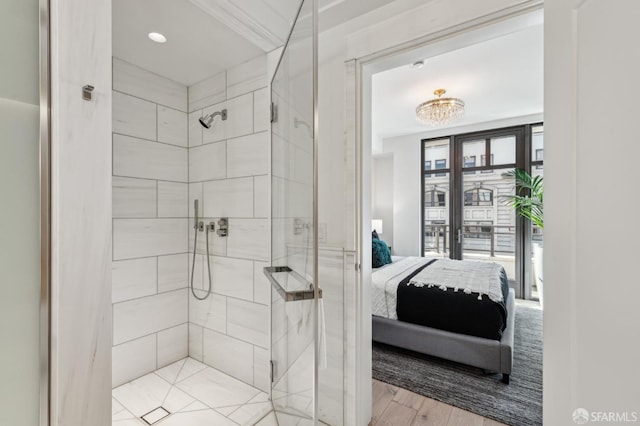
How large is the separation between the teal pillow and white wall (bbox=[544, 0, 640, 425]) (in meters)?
2.56

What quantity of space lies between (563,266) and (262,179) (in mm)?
1652

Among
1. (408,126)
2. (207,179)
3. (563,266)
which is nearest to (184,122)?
(207,179)

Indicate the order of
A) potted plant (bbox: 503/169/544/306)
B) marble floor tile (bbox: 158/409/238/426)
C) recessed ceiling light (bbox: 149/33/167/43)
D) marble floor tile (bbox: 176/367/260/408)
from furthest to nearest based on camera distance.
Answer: potted plant (bbox: 503/169/544/306), marble floor tile (bbox: 176/367/260/408), recessed ceiling light (bbox: 149/33/167/43), marble floor tile (bbox: 158/409/238/426)

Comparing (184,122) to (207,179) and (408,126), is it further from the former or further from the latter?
(408,126)

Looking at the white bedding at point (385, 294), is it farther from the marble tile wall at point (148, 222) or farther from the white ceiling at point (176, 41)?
the white ceiling at point (176, 41)

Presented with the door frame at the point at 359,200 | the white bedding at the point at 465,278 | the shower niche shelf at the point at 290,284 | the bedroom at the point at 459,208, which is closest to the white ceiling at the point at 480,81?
the bedroom at the point at 459,208

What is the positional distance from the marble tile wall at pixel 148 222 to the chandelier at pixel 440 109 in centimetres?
271

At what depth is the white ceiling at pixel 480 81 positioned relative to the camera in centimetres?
243

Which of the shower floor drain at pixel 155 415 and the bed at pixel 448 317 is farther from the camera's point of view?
the bed at pixel 448 317

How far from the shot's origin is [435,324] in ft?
7.78

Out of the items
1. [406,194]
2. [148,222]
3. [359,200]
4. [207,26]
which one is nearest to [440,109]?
[406,194]

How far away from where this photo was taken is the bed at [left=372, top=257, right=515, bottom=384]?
2135 millimetres

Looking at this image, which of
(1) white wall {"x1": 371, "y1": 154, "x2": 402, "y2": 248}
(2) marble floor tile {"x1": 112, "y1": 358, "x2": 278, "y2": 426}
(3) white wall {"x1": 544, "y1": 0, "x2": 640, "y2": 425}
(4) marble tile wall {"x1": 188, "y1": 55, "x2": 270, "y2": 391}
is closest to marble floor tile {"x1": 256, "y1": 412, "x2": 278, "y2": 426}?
(2) marble floor tile {"x1": 112, "y1": 358, "x2": 278, "y2": 426}

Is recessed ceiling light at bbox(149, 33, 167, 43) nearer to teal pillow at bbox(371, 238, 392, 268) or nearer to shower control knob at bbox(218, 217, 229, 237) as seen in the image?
shower control knob at bbox(218, 217, 229, 237)
